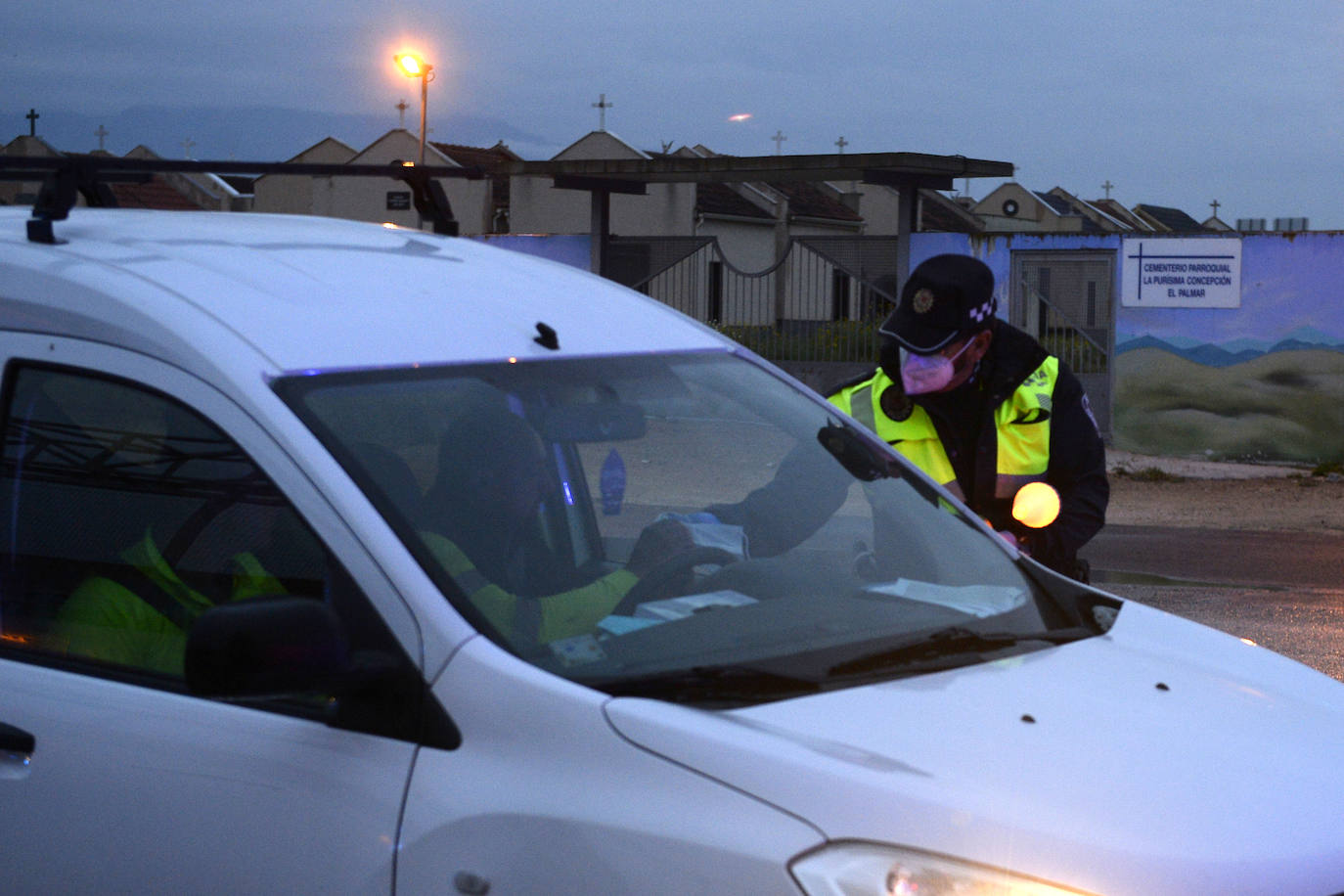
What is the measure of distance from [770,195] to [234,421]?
42322mm

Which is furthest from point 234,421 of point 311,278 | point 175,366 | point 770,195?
point 770,195

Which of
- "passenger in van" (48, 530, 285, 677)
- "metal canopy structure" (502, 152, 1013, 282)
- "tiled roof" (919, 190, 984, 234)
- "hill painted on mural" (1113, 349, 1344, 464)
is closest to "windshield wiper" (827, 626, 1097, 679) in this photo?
"passenger in van" (48, 530, 285, 677)

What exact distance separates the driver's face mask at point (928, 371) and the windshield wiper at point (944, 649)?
148cm

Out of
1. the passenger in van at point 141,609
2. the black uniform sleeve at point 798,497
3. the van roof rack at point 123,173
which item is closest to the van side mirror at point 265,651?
the passenger in van at point 141,609

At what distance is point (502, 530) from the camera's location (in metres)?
2.53

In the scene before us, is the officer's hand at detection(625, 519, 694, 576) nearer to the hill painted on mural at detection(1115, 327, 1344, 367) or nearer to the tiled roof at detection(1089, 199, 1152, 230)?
the hill painted on mural at detection(1115, 327, 1344, 367)

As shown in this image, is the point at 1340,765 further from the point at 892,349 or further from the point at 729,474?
the point at 892,349

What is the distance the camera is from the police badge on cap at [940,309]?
405 cm

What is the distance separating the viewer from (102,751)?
239 cm

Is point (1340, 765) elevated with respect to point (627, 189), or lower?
lower

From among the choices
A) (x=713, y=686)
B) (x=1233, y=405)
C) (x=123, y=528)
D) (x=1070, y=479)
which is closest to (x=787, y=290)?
(x=1233, y=405)

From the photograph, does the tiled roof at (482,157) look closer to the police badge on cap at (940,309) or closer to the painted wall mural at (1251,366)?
the painted wall mural at (1251,366)

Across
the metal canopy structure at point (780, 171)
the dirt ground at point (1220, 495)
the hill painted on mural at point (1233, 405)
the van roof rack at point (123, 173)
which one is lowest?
the dirt ground at point (1220, 495)

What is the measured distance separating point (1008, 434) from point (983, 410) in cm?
10
